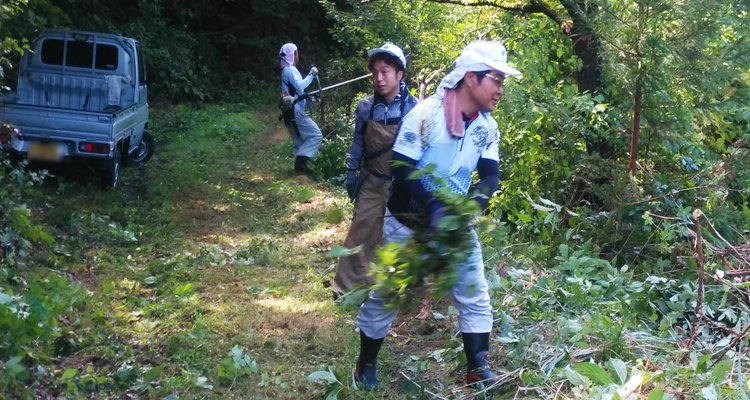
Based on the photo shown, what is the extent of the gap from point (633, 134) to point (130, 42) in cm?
759

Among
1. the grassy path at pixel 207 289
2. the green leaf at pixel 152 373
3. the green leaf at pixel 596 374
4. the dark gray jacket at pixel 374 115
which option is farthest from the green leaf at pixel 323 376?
the dark gray jacket at pixel 374 115

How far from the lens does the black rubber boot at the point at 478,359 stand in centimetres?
408

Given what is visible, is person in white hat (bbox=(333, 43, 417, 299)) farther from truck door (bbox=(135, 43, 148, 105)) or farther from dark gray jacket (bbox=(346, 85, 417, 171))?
truck door (bbox=(135, 43, 148, 105))

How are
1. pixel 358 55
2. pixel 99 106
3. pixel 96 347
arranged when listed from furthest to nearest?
pixel 358 55
pixel 99 106
pixel 96 347

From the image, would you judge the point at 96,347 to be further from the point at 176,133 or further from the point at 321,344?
the point at 176,133

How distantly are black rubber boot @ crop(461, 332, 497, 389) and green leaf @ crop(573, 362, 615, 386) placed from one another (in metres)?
0.57

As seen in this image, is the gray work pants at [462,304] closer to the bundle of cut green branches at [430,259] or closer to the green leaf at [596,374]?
the bundle of cut green branches at [430,259]

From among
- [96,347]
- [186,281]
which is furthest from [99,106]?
[96,347]

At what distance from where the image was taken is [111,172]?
9.87 m

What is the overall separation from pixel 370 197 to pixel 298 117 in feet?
17.6

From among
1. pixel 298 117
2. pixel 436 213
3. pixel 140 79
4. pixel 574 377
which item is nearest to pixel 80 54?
pixel 140 79

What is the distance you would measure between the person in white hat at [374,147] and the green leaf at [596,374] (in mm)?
2147

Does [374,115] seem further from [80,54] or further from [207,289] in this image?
[80,54]

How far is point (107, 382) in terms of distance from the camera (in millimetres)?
4355
